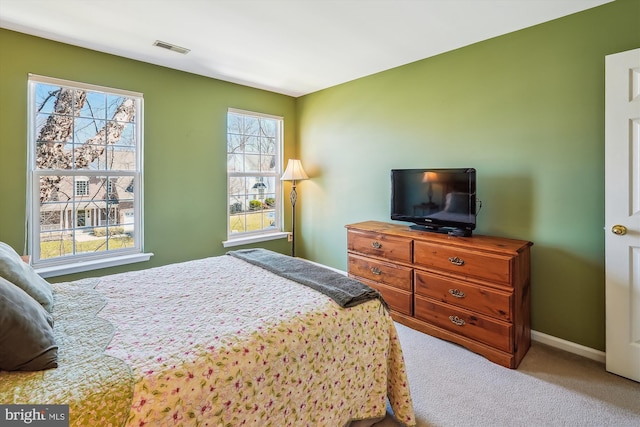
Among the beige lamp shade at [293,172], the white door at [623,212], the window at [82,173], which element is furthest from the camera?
the beige lamp shade at [293,172]

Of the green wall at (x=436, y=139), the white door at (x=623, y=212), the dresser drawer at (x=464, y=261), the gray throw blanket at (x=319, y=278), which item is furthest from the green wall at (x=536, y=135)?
the gray throw blanket at (x=319, y=278)

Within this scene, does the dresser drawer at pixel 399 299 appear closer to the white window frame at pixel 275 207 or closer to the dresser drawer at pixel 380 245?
the dresser drawer at pixel 380 245

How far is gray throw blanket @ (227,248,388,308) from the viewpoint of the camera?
5.42ft

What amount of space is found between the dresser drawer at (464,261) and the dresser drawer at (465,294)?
0.08m

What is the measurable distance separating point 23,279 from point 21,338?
59 centimetres

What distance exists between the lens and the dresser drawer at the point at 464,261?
2.21 m

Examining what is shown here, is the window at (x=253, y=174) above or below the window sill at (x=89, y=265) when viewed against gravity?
Answer: above

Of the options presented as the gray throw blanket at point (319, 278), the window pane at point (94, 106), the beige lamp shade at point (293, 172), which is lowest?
the gray throw blanket at point (319, 278)

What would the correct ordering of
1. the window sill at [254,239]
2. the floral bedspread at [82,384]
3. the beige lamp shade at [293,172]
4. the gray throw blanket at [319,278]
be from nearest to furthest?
1. the floral bedspread at [82,384]
2. the gray throw blanket at [319,278]
3. the window sill at [254,239]
4. the beige lamp shade at [293,172]

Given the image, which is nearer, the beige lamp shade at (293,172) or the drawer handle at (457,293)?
the drawer handle at (457,293)

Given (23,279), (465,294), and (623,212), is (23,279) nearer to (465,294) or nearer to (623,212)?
(465,294)

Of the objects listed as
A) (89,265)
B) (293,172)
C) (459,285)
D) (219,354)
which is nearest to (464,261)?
(459,285)

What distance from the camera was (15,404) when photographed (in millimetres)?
899

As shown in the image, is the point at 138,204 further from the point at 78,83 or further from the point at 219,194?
the point at 78,83
